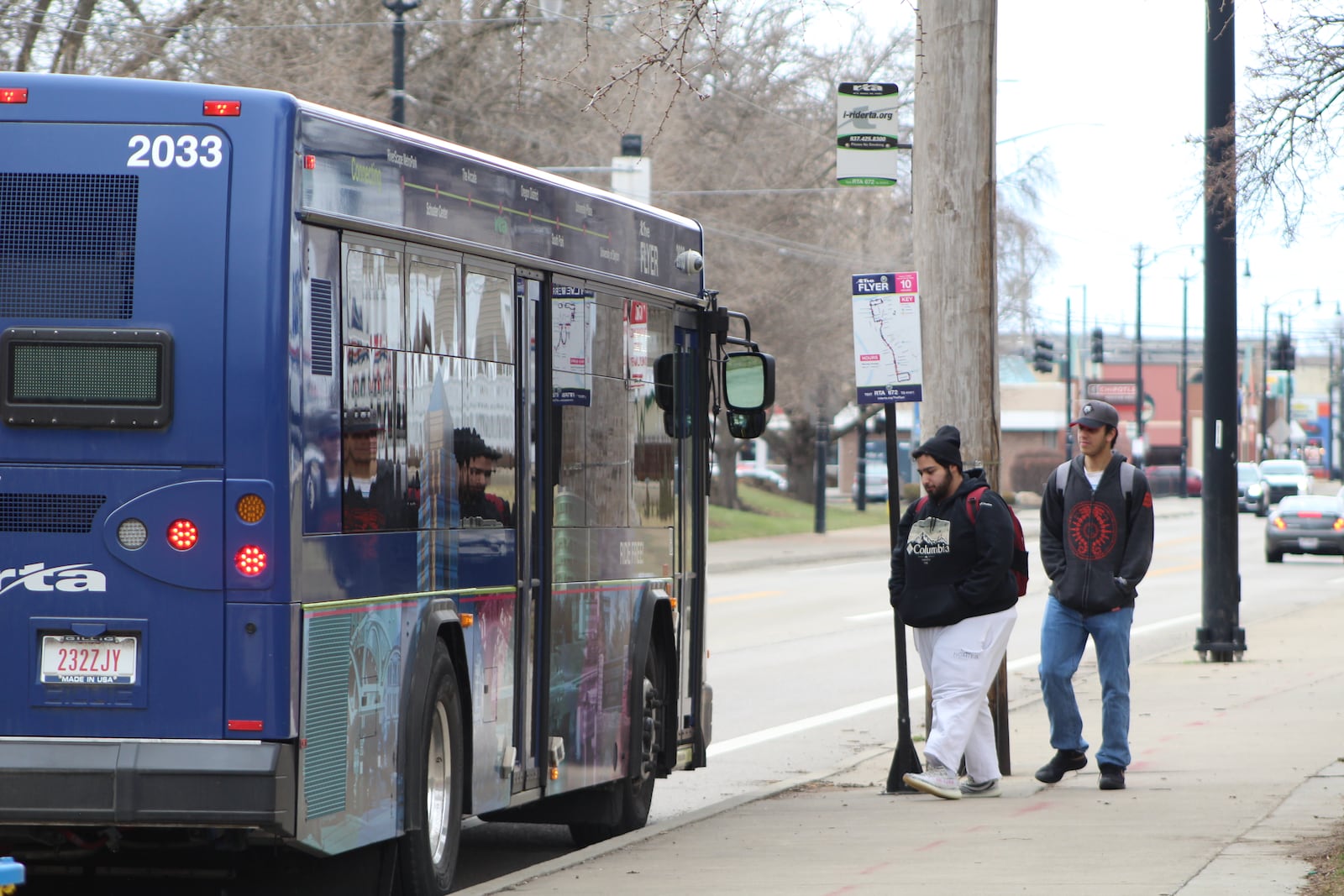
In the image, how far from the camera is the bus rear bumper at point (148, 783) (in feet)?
20.5

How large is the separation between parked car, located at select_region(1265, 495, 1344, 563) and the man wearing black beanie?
97.3ft

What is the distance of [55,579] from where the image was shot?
641 cm

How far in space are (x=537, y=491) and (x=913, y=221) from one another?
4.25m

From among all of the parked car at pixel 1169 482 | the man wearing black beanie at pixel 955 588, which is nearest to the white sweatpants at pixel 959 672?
the man wearing black beanie at pixel 955 588

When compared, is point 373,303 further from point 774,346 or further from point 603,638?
point 774,346

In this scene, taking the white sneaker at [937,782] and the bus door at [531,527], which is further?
the white sneaker at [937,782]

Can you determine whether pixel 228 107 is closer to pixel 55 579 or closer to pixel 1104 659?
pixel 55 579

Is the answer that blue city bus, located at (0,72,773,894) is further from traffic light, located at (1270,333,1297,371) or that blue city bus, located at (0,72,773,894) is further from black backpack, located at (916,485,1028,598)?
traffic light, located at (1270,333,1297,371)

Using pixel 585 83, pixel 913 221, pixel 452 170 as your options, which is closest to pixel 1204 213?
pixel 913 221

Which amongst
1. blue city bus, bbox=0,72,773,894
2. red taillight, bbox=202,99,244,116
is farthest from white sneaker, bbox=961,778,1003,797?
red taillight, bbox=202,99,244,116

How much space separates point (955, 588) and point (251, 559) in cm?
447

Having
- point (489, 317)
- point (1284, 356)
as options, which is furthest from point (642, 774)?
point (1284, 356)

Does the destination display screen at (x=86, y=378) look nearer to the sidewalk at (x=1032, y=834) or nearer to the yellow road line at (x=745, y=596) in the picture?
the sidewalk at (x=1032, y=834)

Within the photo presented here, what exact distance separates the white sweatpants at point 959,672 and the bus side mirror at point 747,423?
1.34 metres
